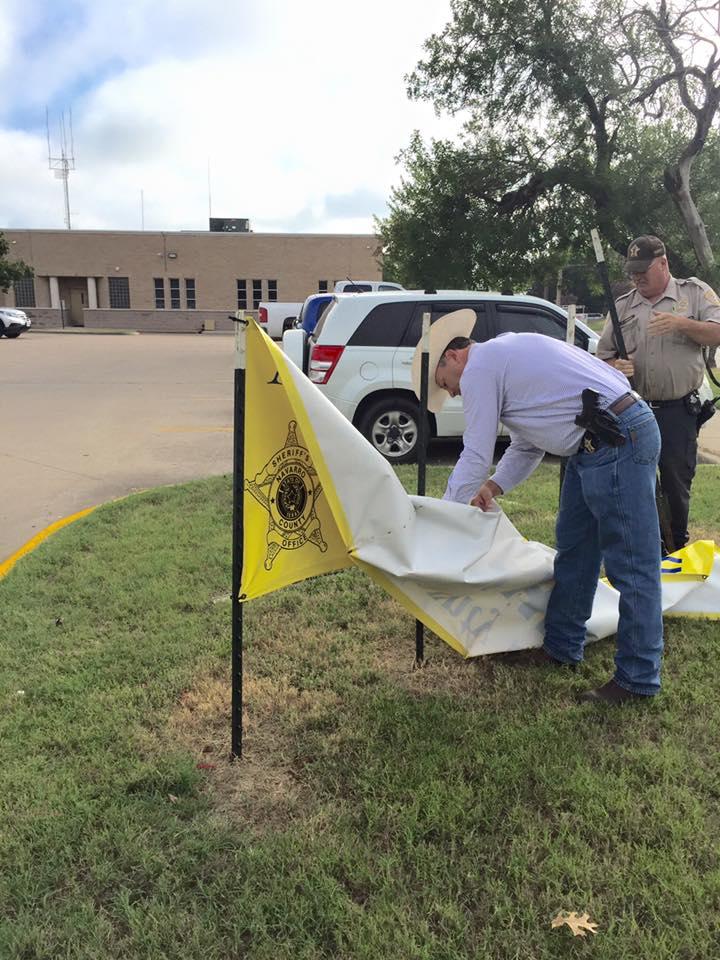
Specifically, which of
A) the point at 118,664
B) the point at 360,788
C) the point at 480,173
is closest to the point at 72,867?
the point at 360,788

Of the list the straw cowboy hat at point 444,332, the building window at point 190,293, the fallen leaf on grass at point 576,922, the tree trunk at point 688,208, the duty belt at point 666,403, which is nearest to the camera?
the fallen leaf on grass at point 576,922

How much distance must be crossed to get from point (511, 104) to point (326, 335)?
12900 millimetres

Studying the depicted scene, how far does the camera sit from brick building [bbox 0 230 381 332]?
49.7 metres

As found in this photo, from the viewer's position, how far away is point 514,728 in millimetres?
2928

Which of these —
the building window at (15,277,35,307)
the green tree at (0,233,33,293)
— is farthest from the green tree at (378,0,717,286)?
the building window at (15,277,35,307)

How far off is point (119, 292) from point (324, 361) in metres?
48.2

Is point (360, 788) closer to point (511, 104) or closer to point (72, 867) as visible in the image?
point (72, 867)

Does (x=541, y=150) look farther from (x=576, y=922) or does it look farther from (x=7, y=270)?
(x=7, y=270)

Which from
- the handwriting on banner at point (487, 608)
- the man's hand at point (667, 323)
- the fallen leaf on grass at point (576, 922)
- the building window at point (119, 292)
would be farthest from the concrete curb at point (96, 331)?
the fallen leaf on grass at point (576, 922)

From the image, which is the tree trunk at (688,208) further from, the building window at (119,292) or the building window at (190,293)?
the building window at (119,292)

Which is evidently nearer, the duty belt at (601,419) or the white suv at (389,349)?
the duty belt at (601,419)

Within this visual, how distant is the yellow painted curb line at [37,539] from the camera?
494cm

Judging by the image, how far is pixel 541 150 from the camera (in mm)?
17500

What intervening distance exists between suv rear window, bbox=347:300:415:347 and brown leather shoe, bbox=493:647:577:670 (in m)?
4.59
